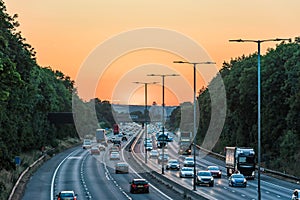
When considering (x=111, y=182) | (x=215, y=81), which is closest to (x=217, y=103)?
(x=215, y=81)

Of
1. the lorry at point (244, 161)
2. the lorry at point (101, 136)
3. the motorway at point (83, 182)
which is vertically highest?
the lorry at point (101, 136)

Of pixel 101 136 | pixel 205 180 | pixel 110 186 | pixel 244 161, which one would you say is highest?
pixel 101 136

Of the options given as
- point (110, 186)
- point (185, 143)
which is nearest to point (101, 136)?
point (185, 143)

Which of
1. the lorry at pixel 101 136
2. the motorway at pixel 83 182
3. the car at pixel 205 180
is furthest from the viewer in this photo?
the lorry at pixel 101 136

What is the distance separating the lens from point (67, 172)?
92000 millimetres

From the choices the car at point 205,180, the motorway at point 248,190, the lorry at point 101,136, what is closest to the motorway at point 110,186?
the motorway at point 248,190

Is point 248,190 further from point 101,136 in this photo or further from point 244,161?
point 101,136

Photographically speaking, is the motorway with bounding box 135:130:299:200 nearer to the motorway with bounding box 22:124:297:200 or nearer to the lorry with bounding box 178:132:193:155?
the motorway with bounding box 22:124:297:200

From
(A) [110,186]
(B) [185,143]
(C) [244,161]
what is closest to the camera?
(A) [110,186]

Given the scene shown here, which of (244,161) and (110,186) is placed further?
(244,161)

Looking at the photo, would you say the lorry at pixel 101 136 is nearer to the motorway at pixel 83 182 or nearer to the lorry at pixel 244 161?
the motorway at pixel 83 182

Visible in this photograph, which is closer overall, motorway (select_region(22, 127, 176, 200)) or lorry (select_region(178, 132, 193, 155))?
motorway (select_region(22, 127, 176, 200))

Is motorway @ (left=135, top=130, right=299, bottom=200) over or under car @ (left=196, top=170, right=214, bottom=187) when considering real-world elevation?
under

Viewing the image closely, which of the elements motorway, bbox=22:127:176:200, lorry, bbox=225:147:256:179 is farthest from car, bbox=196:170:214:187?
lorry, bbox=225:147:256:179
